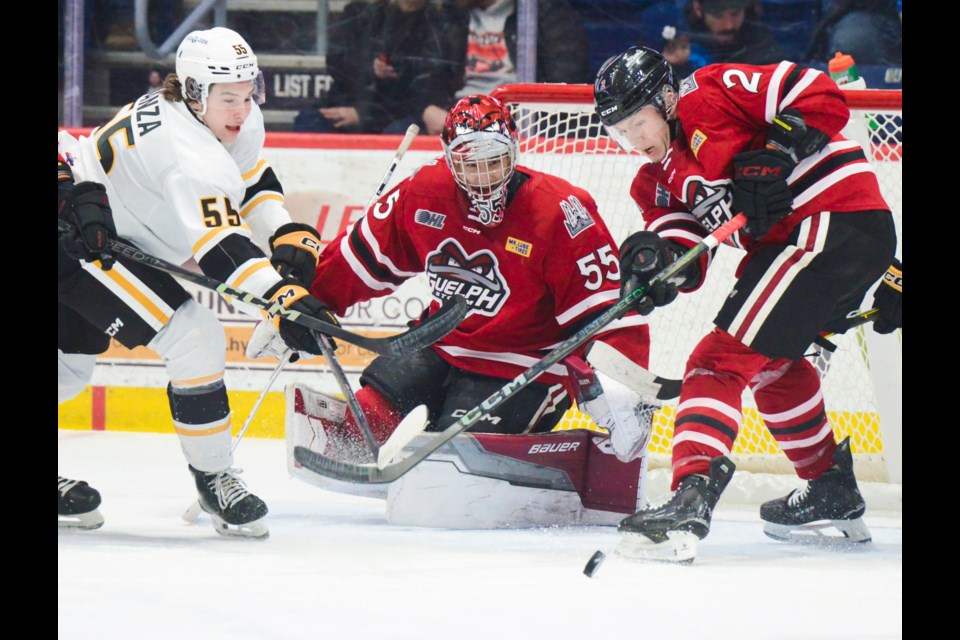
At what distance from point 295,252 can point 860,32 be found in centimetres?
227

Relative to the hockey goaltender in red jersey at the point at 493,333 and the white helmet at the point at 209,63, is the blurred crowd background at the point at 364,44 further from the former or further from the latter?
the white helmet at the point at 209,63

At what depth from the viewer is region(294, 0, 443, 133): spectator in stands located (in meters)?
4.48

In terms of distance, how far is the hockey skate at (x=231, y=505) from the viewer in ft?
8.75

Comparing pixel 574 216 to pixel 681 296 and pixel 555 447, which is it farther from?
pixel 681 296

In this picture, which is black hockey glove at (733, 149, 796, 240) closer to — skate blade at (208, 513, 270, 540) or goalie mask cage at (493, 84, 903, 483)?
goalie mask cage at (493, 84, 903, 483)

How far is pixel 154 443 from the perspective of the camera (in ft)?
13.4

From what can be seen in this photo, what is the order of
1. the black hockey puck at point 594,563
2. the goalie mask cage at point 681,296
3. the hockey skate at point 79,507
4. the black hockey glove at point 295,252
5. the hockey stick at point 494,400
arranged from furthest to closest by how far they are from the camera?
the goalie mask cage at point 681,296
the black hockey glove at point 295,252
the hockey skate at point 79,507
the hockey stick at point 494,400
the black hockey puck at point 594,563

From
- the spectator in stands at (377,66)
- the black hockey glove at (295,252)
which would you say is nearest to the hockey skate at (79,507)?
the black hockey glove at (295,252)

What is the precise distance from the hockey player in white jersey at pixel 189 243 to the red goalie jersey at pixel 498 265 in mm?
348

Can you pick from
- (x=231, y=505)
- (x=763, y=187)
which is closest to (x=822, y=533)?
(x=763, y=187)

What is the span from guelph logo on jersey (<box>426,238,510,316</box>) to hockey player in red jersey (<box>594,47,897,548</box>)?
40 centimetres

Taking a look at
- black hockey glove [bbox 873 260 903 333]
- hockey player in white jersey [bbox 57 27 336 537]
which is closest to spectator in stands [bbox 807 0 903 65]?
black hockey glove [bbox 873 260 903 333]

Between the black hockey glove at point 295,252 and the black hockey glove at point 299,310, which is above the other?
the black hockey glove at point 295,252
